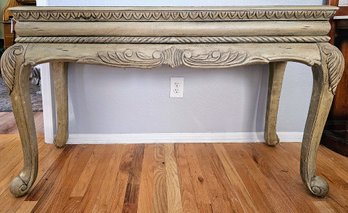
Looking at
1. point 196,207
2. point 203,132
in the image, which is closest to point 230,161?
point 203,132

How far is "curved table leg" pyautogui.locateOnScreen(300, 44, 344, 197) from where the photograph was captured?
3.18ft

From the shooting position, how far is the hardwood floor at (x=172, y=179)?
1021 mm

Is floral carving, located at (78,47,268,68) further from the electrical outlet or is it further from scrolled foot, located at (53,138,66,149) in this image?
scrolled foot, located at (53,138,66,149)

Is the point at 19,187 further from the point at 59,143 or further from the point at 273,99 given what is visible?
the point at 273,99

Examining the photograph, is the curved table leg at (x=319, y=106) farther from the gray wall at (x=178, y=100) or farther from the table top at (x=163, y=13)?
the gray wall at (x=178, y=100)

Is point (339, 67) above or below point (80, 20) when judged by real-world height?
below

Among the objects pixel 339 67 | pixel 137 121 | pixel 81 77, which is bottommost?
pixel 137 121

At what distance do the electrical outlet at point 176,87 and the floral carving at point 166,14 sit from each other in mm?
601

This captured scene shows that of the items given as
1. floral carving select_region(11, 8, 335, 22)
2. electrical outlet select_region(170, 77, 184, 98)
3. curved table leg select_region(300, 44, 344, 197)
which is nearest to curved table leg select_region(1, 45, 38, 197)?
floral carving select_region(11, 8, 335, 22)

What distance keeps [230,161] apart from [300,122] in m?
0.53

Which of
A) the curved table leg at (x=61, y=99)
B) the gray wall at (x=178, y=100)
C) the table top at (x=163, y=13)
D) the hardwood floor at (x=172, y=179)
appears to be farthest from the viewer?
the gray wall at (x=178, y=100)

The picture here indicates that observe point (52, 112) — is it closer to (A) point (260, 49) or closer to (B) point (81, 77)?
(B) point (81, 77)

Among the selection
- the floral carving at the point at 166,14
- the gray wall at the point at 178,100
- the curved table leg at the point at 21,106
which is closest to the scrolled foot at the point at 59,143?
the gray wall at the point at 178,100

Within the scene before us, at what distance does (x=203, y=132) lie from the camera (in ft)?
5.23
